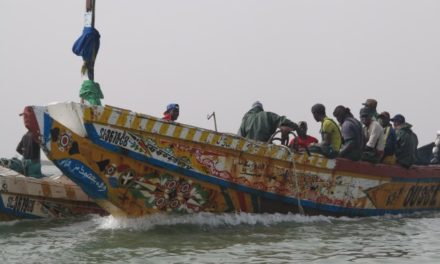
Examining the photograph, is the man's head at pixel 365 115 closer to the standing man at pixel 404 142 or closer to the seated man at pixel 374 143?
the seated man at pixel 374 143

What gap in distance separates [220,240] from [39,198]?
3.84 m

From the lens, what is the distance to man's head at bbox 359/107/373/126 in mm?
11438

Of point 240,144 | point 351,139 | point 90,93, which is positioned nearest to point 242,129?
point 240,144

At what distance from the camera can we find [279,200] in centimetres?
968

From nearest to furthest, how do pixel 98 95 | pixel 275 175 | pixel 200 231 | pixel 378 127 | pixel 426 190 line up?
pixel 200 231 < pixel 275 175 < pixel 98 95 < pixel 378 127 < pixel 426 190

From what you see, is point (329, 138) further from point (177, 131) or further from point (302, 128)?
point (177, 131)

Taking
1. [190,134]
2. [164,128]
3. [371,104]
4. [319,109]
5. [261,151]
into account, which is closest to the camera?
[164,128]

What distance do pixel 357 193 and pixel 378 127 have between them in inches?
52.2

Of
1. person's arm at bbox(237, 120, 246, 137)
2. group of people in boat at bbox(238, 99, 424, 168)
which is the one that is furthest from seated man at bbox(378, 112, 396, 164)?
person's arm at bbox(237, 120, 246, 137)

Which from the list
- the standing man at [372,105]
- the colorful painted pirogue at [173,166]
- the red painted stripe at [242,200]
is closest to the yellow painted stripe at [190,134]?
the colorful painted pirogue at [173,166]

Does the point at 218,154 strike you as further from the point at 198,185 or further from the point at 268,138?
the point at 268,138

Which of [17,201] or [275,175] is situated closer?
[275,175]

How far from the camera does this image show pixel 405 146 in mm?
11789

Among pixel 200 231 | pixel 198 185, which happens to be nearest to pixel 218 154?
pixel 198 185
